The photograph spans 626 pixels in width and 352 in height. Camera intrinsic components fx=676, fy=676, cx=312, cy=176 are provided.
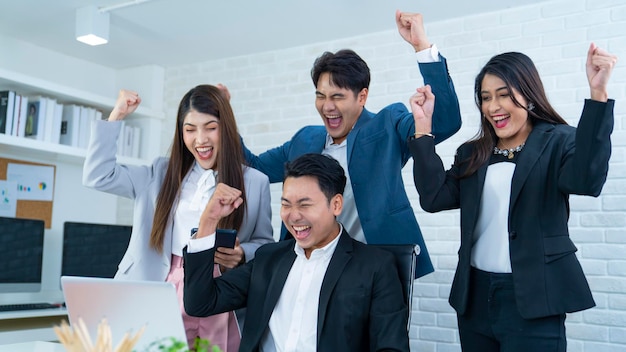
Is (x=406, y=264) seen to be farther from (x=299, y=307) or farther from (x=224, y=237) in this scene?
(x=224, y=237)

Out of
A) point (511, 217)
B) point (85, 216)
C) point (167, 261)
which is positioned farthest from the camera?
point (85, 216)

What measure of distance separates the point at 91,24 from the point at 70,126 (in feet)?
2.77

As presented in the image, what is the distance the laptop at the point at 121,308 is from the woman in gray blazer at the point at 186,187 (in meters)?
0.61

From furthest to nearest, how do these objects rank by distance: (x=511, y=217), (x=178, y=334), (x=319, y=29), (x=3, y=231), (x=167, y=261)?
(x=319, y=29)
(x=3, y=231)
(x=167, y=261)
(x=511, y=217)
(x=178, y=334)

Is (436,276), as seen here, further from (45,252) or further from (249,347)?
(45,252)

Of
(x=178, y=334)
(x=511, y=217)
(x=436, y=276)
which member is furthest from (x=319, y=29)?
(x=178, y=334)

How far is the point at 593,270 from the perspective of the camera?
3.53 metres

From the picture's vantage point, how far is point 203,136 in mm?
2199

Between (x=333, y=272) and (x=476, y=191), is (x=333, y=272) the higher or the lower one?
the lower one

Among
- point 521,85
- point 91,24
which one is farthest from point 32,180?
point 521,85

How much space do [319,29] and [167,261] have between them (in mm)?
2513

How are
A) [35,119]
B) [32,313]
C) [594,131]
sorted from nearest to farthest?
[594,131]
[32,313]
[35,119]

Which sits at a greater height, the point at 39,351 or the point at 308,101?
the point at 308,101

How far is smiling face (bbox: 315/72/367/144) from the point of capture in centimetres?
233
